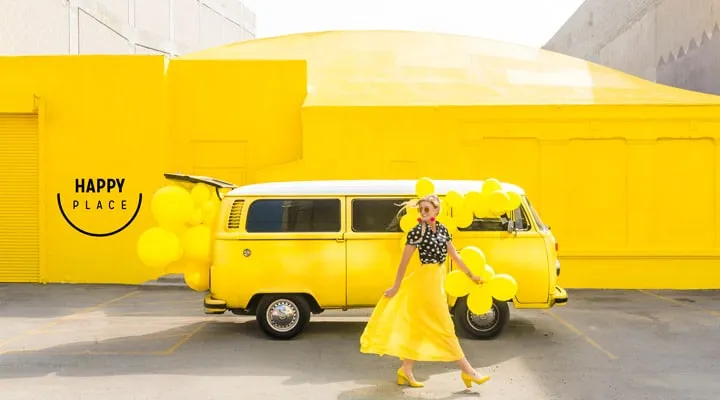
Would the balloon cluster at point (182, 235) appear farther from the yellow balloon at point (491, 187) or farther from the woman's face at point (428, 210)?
the woman's face at point (428, 210)

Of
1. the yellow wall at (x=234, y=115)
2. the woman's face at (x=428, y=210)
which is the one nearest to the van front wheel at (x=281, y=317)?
the woman's face at (x=428, y=210)

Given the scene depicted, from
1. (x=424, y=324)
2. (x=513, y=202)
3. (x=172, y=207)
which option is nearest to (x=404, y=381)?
(x=424, y=324)

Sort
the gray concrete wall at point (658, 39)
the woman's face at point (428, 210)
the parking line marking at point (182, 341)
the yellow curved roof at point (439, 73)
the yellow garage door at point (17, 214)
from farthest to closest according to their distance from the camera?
the gray concrete wall at point (658, 39)
the yellow curved roof at point (439, 73)
the yellow garage door at point (17, 214)
the parking line marking at point (182, 341)
the woman's face at point (428, 210)

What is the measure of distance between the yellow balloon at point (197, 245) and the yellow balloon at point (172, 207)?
21cm

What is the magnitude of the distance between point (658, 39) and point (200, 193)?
18.5 meters

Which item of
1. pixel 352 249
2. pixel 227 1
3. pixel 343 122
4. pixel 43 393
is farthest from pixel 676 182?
pixel 227 1

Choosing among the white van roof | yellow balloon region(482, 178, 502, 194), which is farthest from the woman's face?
the white van roof

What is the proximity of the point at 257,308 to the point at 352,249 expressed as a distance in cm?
155

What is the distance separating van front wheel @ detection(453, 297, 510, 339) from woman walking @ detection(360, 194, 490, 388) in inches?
102

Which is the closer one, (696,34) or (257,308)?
(257,308)

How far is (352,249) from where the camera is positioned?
9.93 m

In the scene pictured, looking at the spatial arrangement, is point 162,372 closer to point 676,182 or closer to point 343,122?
point 343,122

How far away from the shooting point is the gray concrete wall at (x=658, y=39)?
1962 centimetres

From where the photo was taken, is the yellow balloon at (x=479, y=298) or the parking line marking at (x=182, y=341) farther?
the parking line marking at (x=182, y=341)
